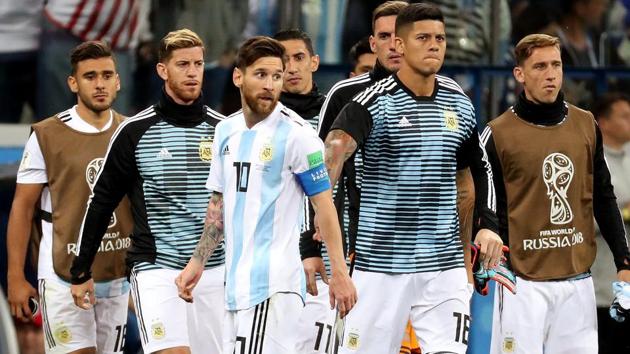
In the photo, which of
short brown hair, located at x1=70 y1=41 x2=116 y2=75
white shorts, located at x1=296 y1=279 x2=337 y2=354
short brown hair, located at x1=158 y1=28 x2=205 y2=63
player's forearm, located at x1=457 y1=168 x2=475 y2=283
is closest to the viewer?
player's forearm, located at x1=457 y1=168 x2=475 y2=283

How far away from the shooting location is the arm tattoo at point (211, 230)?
843 centimetres

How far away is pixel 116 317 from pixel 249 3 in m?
3.44

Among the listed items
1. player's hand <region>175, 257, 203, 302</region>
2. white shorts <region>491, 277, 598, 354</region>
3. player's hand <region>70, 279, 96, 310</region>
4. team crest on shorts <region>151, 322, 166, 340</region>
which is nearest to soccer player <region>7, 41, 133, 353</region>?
player's hand <region>70, 279, 96, 310</region>

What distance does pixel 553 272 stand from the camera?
32.6 ft

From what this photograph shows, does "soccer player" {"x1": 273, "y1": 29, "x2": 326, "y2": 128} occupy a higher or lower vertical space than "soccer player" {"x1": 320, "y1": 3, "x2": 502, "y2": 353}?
higher

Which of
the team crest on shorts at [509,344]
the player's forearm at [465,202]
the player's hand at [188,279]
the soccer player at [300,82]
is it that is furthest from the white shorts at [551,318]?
the player's hand at [188,279]

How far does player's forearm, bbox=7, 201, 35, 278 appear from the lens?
1025 centimetres

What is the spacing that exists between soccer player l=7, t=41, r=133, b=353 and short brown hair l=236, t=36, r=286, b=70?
2154mm

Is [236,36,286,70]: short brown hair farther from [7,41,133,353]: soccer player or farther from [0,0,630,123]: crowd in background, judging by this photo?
[0,0,630,123]: crowd in background

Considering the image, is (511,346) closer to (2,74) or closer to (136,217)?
(136,217)

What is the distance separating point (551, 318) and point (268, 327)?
2446 millimetres

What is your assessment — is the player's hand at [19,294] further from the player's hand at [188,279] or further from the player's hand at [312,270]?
the player's hand at [188,279]

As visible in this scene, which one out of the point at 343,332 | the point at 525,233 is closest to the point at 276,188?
the point at 343,332

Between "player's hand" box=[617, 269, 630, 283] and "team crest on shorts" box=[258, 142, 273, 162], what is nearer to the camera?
"team crest on shorts" box=[258, 142, 273, 162]
